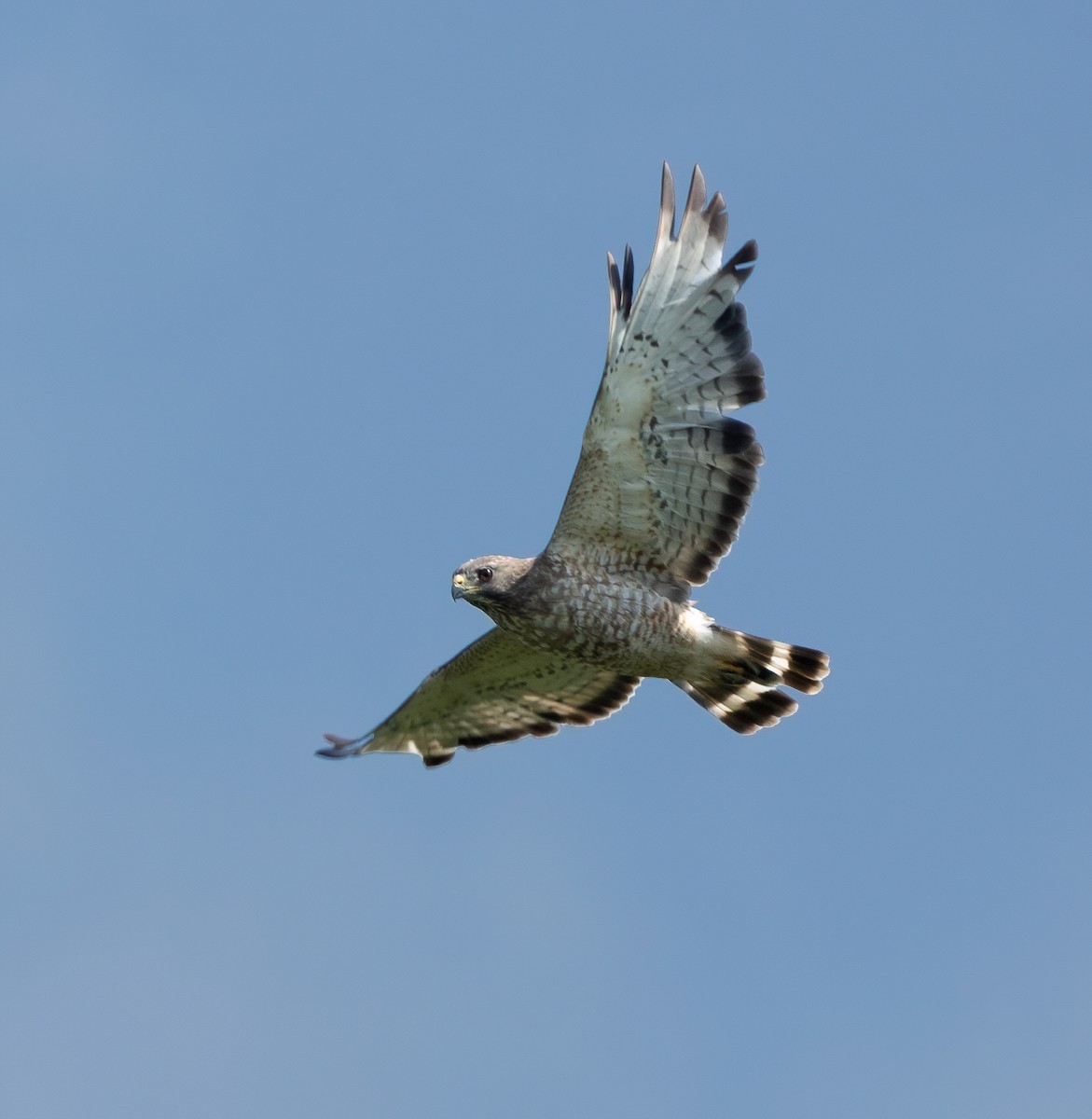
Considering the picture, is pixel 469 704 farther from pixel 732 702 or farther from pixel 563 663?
pixel 732 702

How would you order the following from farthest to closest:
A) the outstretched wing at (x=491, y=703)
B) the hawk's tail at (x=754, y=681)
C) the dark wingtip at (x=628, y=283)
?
the outstretched wing at (x=491, y=703)
the hawk's tail at (x=754, y=681)
the dark wingtip at (x=628, y=283)

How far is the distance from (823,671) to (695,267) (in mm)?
3113

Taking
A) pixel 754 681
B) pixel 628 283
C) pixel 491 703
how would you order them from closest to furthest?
1. pixel 628 283
2. pixel 754 681
3. pixel 491 703

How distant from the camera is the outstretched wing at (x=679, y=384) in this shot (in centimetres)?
1283

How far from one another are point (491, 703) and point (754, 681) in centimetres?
219

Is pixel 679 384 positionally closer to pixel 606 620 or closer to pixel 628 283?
pixel 628 283

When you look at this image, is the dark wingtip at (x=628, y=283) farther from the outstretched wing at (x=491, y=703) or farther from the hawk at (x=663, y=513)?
the outstretched wing at (x=491, y=703)

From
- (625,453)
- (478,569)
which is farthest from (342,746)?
(625,453)

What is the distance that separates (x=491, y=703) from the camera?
15375 millimetres

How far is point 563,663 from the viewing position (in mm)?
14953

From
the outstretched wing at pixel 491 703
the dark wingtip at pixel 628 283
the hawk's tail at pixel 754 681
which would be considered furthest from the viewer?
the outstretched wing at pixel 491 703

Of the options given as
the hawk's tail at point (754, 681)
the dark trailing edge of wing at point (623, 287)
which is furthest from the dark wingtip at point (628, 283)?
the hawk's tail at point (754, 681)

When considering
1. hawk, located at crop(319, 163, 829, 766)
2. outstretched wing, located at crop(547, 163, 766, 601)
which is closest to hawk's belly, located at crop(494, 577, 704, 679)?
hawk, located at crop(319, 163, 829, 766)

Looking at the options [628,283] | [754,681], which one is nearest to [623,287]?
[628,283]
